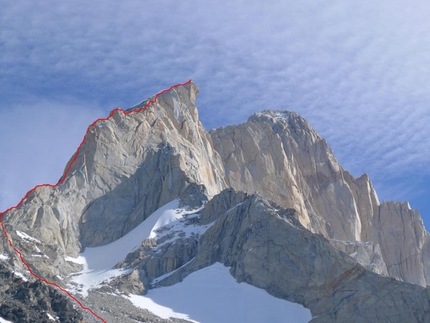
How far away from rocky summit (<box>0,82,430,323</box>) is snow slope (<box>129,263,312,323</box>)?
9.2 inches

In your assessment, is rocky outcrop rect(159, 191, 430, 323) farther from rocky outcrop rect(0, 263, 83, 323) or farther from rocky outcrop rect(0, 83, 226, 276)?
rocky outcrop rect(0, 263, 83, 323)

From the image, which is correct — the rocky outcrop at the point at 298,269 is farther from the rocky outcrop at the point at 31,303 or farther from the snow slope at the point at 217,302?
the rocky outcrop at the point at 31,303

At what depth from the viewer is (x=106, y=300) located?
120562 millimetres

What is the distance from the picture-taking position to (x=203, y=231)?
14112 centimetres

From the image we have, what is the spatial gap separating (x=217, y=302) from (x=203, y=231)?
60.6 feet

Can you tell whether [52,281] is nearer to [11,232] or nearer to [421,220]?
[11,232]

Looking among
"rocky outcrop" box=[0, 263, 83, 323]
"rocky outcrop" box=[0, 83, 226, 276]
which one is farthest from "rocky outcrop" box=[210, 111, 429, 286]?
"rocky outcrop" box=[0, 263, 83, 323]

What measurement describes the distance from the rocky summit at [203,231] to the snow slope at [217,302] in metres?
0.23

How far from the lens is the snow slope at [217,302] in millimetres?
120750

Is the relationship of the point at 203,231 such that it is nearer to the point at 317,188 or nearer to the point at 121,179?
the point at 121,179

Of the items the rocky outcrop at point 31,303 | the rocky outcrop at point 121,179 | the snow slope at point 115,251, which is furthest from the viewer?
the rocky outcrop at point 121,179

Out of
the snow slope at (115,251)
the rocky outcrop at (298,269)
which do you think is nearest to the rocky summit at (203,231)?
the rocky outcrop at (298,269)

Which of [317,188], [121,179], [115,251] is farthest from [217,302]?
[317,188]

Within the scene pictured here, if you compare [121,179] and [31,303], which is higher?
[121,179]
